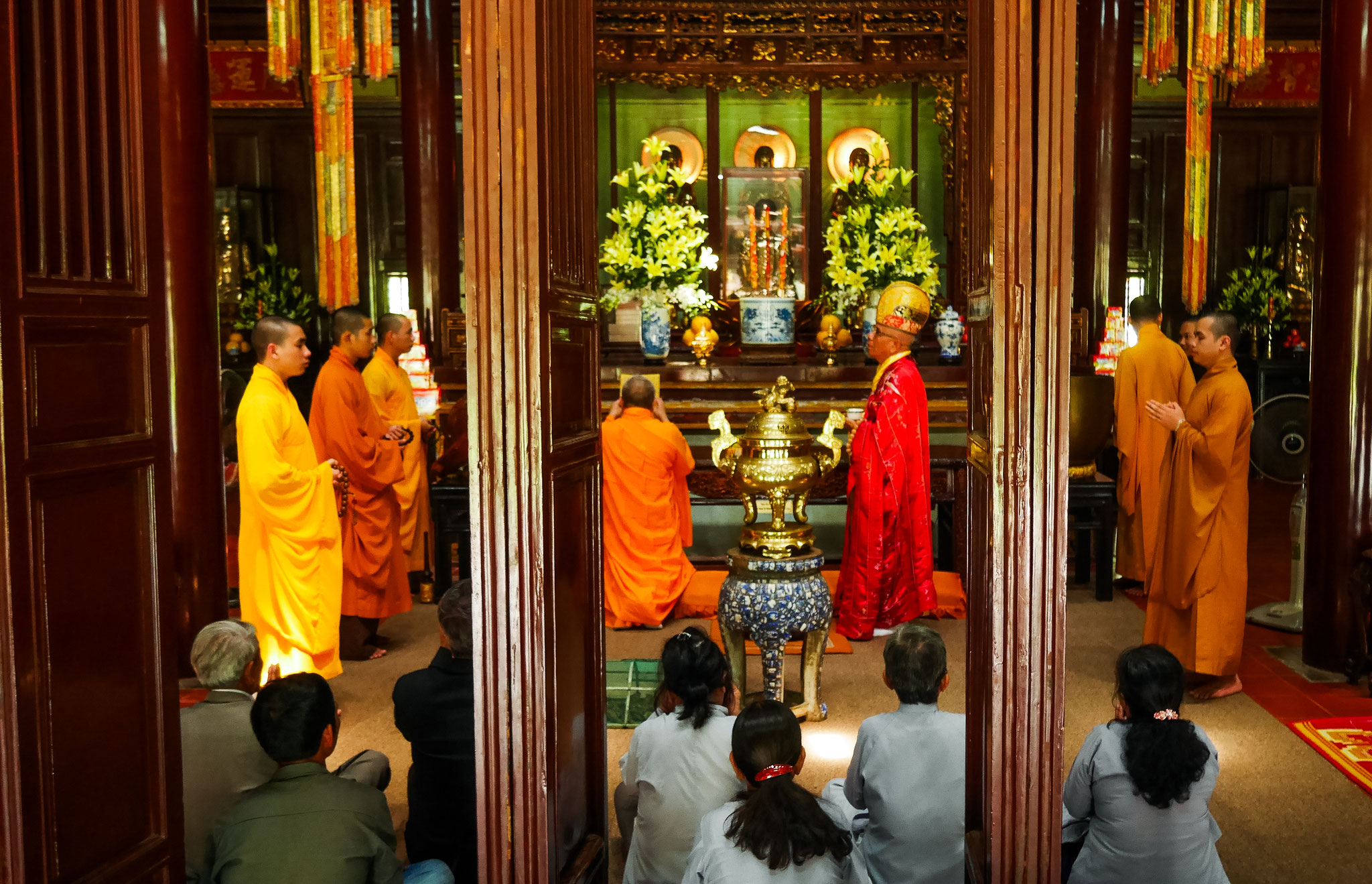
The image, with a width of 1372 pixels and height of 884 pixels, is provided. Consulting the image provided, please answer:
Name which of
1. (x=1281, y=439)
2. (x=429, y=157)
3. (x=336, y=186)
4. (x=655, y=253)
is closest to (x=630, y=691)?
(x=336, y=186)

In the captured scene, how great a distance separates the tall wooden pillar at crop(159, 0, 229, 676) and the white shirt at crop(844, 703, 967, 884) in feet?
9.66

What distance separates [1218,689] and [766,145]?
743 cm

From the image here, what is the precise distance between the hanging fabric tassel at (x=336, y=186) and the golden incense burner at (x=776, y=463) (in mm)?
2715

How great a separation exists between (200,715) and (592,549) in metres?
0.96

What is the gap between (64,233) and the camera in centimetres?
191

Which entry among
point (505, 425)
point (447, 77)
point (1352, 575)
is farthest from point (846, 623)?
point (447, 77)

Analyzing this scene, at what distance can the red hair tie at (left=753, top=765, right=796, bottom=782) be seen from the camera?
1.96 m

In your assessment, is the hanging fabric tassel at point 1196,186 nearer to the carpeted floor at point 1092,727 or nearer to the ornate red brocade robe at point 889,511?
the carpeted floor at point 1092,727

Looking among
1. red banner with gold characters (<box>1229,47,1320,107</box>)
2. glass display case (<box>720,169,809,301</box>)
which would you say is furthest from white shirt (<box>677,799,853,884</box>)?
red banner with gold characters (<box>1229,47,1320,107</box>)

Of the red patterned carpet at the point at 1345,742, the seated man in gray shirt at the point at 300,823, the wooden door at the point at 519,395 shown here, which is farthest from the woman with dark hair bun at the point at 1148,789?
the red patterned carpet at the point at 1345,742

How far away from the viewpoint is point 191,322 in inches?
171

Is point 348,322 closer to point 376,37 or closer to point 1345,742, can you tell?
point 376,37

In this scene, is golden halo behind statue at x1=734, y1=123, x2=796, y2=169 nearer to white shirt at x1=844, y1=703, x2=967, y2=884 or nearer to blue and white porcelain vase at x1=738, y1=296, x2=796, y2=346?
blue and white porcelain vase at x1=738, y1=296, x2=796, y2=346

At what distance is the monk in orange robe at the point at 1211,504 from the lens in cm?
409
